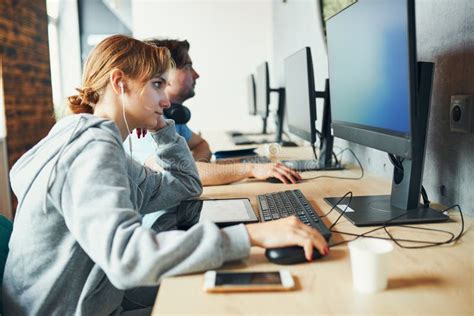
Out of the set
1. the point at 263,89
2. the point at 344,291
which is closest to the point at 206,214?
the point at 344,291

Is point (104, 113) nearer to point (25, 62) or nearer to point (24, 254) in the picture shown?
point (24, 254)

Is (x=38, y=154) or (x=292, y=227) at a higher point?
(x=38, y=154)

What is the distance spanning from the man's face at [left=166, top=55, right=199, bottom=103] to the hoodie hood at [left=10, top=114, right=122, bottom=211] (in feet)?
3.84

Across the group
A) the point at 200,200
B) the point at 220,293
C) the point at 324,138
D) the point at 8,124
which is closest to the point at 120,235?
the point at 220,293

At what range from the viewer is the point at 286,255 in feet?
2.47

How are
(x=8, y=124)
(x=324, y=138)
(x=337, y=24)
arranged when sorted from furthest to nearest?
1. (x=8, y=124)
2. (x=324, y=138)
3. (x=337, y=24)

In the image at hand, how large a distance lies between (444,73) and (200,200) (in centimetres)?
78

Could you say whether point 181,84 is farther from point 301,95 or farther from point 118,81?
point 118,81

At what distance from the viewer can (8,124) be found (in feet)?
9.67

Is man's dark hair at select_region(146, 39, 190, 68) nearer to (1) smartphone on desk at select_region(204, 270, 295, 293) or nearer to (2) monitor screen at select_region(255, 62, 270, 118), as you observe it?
(2) monitor screen at select_region(255, 62, 270, 118)

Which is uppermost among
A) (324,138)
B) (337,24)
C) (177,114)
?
(337,24)

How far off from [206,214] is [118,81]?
0.40 metres

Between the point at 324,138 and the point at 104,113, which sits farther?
the point at 324,138

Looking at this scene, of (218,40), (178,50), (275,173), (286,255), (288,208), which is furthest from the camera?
(218,40)
